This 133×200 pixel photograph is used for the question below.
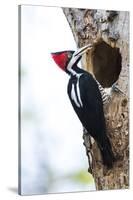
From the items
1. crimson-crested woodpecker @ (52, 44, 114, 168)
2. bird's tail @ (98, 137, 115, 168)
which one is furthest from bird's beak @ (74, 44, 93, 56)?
bird's tail @ (98, 137, 115, 168)

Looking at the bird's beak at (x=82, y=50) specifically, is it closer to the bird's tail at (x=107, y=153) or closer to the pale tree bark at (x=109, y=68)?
the pale tree bark at (x=109, y=68)

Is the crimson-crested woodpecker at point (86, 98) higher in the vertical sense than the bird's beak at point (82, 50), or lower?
lower

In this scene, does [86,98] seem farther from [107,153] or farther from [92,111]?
[107,153]

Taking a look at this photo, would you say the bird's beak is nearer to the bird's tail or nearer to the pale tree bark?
the pale tree bark

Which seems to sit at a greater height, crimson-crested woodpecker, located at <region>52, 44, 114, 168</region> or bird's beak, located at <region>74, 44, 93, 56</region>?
bird's beak, located at <region>74, 44, 93, 56</region>

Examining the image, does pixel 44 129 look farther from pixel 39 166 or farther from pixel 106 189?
pixel 106 189

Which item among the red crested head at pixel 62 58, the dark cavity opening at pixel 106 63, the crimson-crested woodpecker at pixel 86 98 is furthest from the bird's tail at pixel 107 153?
the red crested head at pixel 62 58

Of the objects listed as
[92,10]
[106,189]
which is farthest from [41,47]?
[106,189]
